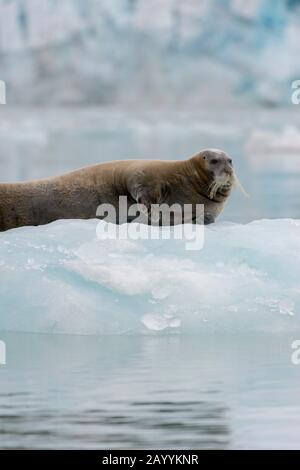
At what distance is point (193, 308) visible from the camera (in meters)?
7.24

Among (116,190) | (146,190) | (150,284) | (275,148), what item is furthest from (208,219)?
(275,148)

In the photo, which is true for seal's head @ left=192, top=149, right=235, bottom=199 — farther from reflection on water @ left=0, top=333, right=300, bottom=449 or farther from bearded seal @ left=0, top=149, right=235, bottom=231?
reflection on water @ left=0, top=333, right=300, bottom=449

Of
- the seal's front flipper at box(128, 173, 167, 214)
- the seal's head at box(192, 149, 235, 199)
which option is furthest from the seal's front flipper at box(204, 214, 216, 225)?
the seal's front flipper at box(128, 173, 167, 214)

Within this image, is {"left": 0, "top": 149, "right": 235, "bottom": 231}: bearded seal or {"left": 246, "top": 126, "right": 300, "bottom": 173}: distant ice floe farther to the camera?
{"left": 246, "top": 126, "right": 300, "bottom": 173}: distant ice floe

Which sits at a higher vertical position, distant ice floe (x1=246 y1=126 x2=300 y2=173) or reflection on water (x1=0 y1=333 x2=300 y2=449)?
distant ice floe (x1=246 y1=126 x2=300 y2=173)

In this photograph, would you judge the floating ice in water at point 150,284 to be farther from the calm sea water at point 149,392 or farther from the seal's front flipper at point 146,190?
the seal's front flipper at point 146,190

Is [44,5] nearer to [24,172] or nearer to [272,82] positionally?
[272,82]

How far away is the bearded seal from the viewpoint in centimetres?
889

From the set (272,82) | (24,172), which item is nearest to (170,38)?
(272,82)

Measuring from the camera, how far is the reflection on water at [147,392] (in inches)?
196

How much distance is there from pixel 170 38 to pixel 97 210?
3423 cm

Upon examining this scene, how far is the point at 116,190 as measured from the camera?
9.05 metres

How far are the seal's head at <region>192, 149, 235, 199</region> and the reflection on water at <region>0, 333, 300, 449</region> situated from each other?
6.38ft
